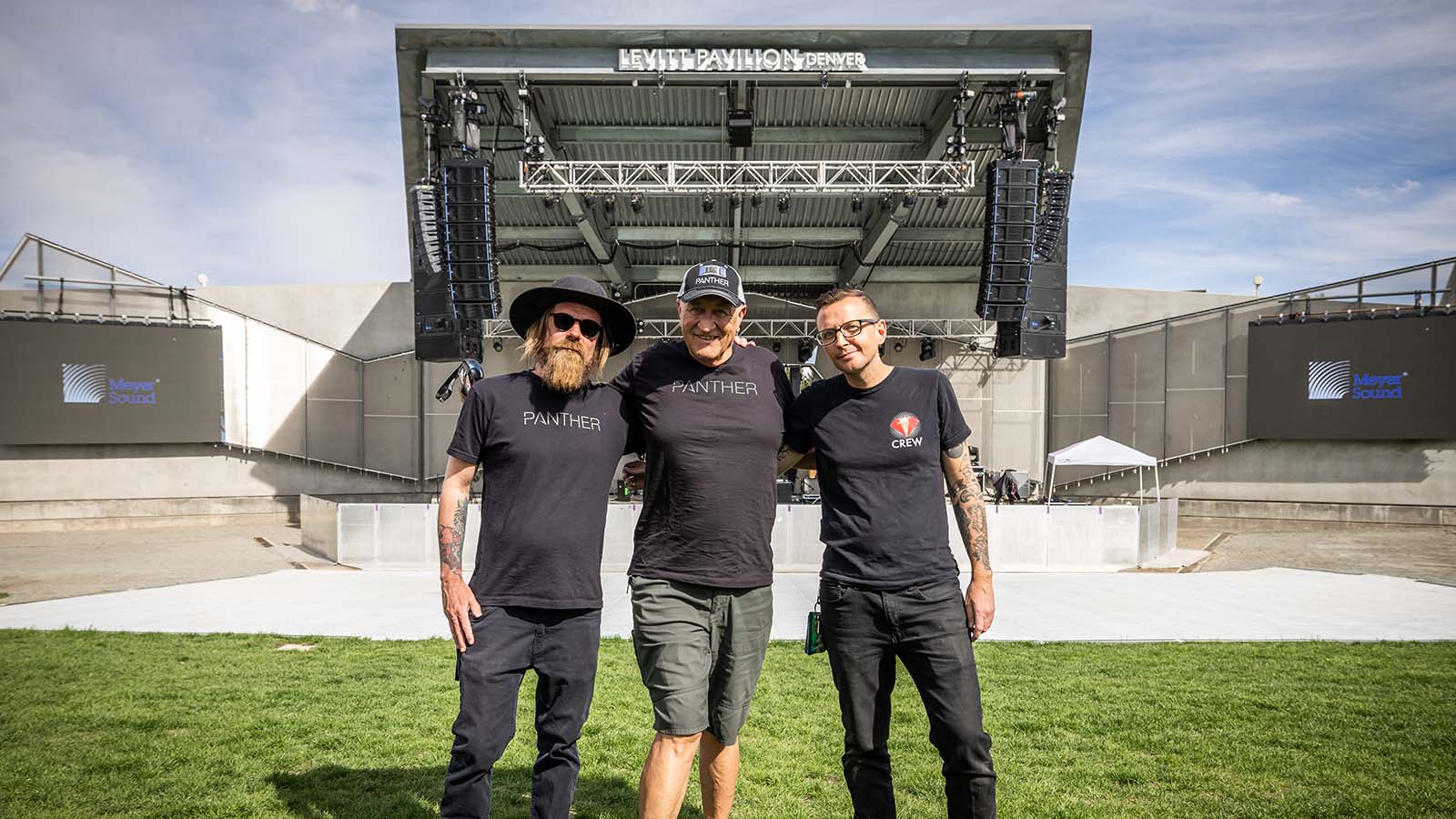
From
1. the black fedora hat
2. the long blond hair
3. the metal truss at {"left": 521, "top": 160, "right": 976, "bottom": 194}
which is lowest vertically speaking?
the long blond hair

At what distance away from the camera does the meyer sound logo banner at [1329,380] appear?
68.6ft

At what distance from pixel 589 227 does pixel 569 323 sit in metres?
17.2

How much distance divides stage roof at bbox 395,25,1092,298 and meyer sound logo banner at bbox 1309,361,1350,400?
8.60 metres

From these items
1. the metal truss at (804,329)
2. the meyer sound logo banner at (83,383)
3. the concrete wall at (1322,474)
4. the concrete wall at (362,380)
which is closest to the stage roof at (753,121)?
the metal truss at (804,329)

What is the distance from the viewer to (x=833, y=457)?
2.96 m

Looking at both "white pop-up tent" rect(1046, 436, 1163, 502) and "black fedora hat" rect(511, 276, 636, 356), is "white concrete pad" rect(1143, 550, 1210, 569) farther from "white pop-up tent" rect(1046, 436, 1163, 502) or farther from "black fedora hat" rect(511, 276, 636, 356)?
"black fedora hat" rect(511, 276, 636, 356)

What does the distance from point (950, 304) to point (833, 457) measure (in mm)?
21889

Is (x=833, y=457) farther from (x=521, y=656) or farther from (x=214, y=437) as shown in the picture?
(x=214, y=437)

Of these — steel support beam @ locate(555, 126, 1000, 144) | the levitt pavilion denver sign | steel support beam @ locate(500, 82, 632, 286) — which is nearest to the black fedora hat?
the levitt pavilion denver sign

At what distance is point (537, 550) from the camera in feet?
9.23

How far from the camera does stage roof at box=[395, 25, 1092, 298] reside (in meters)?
15.1

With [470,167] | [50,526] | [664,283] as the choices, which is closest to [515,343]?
[664,283]

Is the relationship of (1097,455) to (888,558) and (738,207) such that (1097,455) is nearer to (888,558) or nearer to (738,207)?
(738,207)

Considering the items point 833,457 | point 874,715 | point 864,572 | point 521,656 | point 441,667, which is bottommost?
point 441,667
